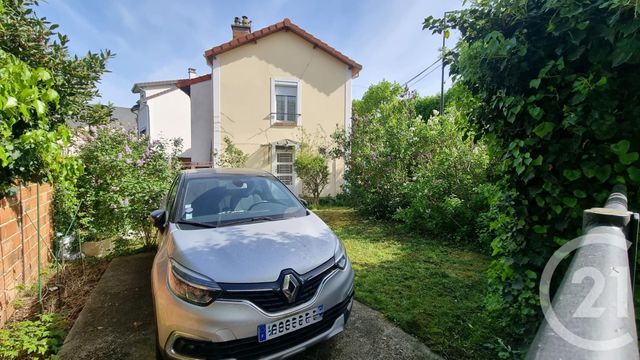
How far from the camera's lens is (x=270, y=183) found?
3941mm

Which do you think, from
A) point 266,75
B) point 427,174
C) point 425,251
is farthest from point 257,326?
point 266,75

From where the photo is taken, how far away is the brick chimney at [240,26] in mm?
11891

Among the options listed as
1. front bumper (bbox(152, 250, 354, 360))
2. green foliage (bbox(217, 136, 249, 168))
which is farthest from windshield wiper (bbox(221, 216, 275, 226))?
green foliage (bbox(217, 136, 249, 168))

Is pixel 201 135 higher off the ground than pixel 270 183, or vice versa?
pixel 201 135

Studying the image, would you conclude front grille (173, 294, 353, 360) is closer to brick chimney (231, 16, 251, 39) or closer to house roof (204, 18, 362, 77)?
house roof (204, 18, 362, 77)

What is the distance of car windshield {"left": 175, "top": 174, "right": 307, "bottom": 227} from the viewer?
3.10 meters

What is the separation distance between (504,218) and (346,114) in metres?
10.1

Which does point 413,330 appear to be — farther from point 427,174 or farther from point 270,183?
point 427,174

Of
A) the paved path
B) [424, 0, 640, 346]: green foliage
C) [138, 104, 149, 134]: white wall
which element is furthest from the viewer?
[138, 104, 149, 134]: white wall

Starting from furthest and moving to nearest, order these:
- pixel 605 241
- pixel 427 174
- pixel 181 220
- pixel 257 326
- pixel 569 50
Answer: pixel 427 174 < pixel 181 220 < pixel 257 326 < pixel 569 50 < pixel 605 241

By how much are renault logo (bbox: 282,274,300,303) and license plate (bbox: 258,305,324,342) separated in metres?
0.14

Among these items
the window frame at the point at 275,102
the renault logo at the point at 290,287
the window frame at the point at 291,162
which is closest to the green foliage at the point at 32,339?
the renault logo at the point at 290,287

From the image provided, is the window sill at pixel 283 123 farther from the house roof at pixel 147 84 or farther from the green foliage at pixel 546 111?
the house roof at pixel 147 84

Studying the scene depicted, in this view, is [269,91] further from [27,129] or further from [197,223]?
[27,129]
